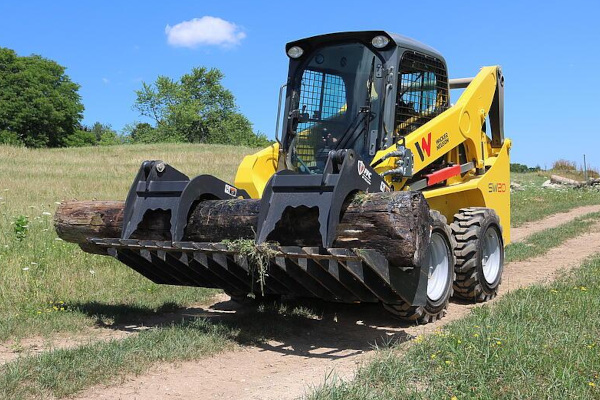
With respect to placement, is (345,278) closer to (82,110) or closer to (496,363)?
(496,363)

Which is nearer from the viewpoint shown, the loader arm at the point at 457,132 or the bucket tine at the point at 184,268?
the bucket tine at the point at 184,268

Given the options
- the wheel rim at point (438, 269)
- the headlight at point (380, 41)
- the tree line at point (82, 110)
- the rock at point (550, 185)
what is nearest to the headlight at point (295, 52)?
the headlight at point (380, 41)

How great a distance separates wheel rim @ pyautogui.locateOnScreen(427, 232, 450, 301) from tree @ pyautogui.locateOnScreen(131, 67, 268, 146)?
69.0 m

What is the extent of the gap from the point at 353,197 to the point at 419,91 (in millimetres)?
2592

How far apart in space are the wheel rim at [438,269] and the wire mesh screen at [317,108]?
167cm

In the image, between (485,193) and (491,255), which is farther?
(485,193)

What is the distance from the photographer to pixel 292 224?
18.3 ft

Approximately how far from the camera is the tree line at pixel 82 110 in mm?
60656

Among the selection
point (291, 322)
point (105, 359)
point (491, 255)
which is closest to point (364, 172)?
point (291, 322)

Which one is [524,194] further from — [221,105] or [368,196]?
[221,105]

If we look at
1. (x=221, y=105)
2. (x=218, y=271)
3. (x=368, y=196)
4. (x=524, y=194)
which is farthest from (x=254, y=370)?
(x=221, y=105)

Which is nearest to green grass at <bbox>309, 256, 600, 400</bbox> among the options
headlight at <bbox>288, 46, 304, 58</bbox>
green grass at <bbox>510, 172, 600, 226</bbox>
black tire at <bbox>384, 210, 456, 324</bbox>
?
black tire at <bbox>384, 210, 456, 324</bbox>

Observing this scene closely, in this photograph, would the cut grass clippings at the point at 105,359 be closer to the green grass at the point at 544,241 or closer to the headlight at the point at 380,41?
the headlight at the point at 380,41

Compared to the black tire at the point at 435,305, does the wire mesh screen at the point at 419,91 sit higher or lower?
higher
